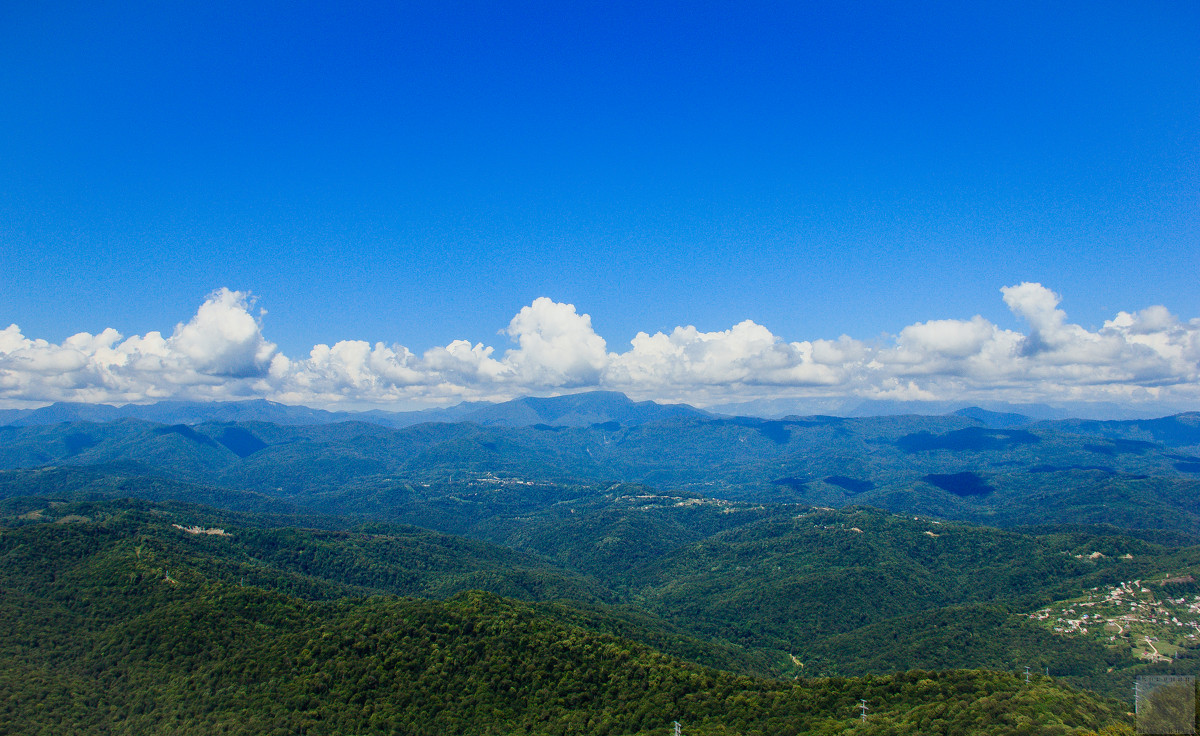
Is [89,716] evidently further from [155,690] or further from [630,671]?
[630,671]

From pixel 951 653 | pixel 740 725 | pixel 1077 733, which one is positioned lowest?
pixel 951 653

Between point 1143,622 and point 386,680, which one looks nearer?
point 386,680

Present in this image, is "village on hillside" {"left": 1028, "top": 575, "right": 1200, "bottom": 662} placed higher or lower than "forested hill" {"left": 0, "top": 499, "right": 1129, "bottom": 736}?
lower

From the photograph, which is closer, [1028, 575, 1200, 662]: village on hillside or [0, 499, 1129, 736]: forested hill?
[0, 499, 1129, 736]: forested hill

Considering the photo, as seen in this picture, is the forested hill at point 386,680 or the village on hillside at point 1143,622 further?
the village on hillside at point 1143,622

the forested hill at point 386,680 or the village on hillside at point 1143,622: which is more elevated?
the forested hill at point 386,680

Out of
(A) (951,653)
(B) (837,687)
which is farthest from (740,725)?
(A) (951,653)

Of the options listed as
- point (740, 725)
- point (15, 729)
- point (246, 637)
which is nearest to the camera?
point (740, 725)

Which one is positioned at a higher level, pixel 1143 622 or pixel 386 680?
pixel 386 680
